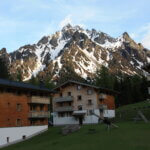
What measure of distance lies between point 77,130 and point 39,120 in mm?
15080

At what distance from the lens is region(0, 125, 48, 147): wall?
5175cm

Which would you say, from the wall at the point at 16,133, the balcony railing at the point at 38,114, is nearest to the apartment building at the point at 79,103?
the balcony railing at the point at 38,114

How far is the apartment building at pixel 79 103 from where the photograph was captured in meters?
80.7

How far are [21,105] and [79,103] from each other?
27.0 metres

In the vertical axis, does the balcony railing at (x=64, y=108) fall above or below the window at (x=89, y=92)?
below

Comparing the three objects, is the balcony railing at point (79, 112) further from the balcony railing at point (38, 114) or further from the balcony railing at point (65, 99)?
the balcony railing at point (38, 114)

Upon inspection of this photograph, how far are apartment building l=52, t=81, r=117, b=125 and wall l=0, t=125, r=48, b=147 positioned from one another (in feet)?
66.6

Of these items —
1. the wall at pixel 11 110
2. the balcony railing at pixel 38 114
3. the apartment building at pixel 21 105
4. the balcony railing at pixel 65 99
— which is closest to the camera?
the wall at pixel 11 110

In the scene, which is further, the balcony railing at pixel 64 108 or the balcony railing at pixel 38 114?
the balcony railing at pixel 64 108

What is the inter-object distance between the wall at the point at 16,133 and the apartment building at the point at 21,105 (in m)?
0.91

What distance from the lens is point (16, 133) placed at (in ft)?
181

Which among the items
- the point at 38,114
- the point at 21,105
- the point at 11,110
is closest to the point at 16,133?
the point at 11,110

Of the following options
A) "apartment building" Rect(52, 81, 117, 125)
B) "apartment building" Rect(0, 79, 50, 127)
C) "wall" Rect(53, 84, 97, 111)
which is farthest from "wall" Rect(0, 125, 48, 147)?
"wall" Rect(53, 84, 97, 111)

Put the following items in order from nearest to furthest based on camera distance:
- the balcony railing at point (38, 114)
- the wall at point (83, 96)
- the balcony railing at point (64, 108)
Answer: the balcony railing at point (38, 114) → the wall at point (83, 96) → the balcony railing at point (64, 108)
